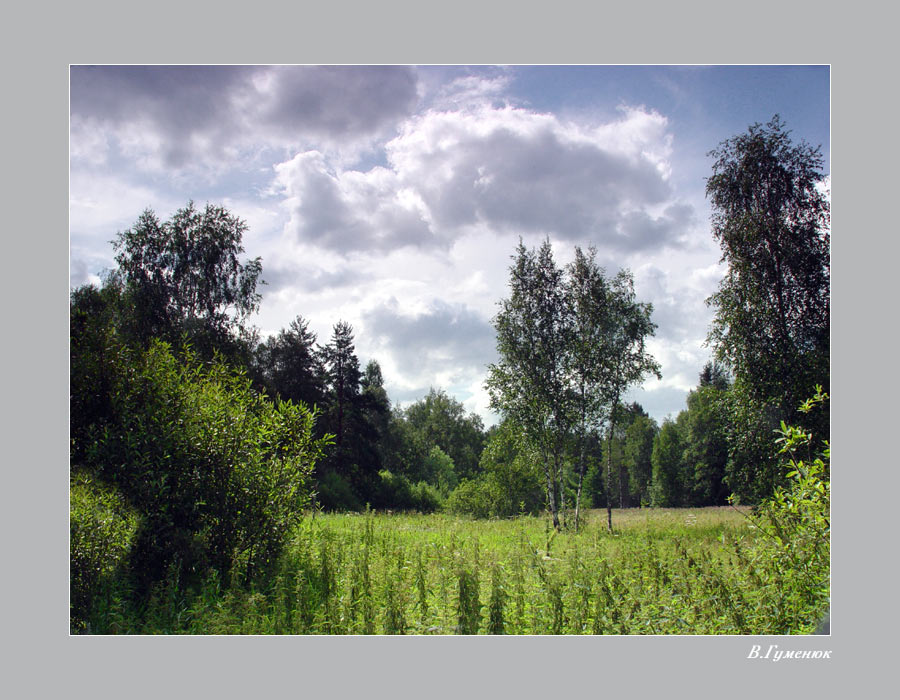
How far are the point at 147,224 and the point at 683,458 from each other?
25.3 meters

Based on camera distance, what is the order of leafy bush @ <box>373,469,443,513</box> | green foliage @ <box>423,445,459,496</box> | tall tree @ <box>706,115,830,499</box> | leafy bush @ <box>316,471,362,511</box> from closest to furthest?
tall tree @ <box>706,115,830,499</box> < leafy bush @ <box>316,471,362,511</box> < leafy bush @ <box>373,469,443,513</box> < green foliage @ <box>423,445,459,496</box>

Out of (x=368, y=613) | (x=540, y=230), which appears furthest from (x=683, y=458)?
(x=368, y=613)

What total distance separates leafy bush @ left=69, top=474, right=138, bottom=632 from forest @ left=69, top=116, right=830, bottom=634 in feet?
0.06

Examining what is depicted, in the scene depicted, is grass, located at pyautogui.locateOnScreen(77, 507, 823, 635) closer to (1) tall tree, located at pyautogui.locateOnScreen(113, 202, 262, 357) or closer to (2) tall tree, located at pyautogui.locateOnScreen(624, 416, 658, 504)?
(1) tall tree, located at pyautogui.locateOnScreen(113, 202, 262, 357)

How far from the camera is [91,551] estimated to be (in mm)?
4906

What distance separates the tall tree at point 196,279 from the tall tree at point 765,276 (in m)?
9.92

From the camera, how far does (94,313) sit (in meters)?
5.81

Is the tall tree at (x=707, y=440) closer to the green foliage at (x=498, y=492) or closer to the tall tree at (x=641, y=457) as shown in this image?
the green foliage at (x=498, y=492)

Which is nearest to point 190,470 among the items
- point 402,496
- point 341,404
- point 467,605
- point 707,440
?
point 467,605

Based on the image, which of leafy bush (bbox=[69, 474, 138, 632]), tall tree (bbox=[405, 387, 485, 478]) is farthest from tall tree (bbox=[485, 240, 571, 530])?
tall tree (bbox=[405, 387, 485, 478])

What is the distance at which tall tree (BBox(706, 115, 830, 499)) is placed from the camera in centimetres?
789

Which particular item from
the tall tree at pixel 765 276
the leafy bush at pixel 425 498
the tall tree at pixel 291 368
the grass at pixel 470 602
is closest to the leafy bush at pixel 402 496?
the leafy bush at pixel 425 498

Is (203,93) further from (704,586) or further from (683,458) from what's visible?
(683,458)

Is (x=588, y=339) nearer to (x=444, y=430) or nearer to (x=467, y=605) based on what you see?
(x=467, y=605)
